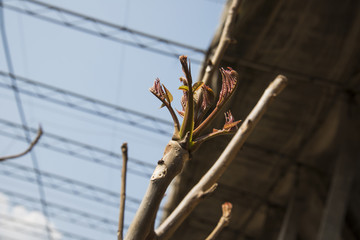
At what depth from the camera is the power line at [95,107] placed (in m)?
18.6

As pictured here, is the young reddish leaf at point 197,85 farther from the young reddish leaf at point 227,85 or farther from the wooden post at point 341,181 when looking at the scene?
the wooden post at point 341,181

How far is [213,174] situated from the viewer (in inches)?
41.4

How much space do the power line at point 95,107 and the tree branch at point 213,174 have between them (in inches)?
687

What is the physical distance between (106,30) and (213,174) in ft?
48.3

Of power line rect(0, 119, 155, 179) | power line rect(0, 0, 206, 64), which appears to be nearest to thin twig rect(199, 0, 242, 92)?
power line rect(0, 0, 206, 64)

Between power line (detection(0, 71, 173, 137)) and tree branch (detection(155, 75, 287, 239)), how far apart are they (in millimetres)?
17448

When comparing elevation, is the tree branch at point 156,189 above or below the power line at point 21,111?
below

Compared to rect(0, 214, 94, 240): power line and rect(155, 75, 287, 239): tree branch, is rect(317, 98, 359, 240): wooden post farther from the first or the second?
rect(0, 214, 94, 240): power line

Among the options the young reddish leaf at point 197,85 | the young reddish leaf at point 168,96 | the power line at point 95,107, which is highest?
the power line at point 95,107

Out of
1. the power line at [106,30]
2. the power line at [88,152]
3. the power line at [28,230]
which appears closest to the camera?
the power line at [106,30]

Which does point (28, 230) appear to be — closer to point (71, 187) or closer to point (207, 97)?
point (71, 187)

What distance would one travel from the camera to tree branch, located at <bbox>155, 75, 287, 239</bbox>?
102 cm

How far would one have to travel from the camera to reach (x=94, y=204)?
2677 centimetres

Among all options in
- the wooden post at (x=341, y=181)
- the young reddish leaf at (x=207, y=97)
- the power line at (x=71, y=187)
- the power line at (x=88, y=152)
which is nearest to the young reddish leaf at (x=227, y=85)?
the young reddish leaf at (x=207, y=97)
